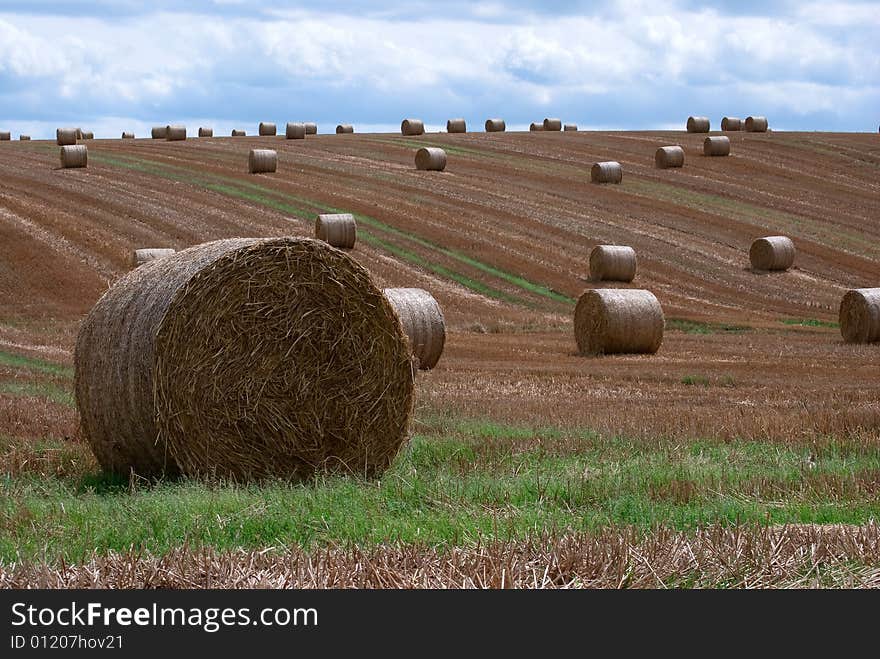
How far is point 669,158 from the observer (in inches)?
1937

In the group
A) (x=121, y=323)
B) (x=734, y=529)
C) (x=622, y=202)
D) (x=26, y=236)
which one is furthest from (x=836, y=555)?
(x=622, y=202)

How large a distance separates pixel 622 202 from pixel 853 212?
914 cm

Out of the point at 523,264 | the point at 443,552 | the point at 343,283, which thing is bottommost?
the point at 523,264

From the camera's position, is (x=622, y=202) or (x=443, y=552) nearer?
(x=443, y=552)

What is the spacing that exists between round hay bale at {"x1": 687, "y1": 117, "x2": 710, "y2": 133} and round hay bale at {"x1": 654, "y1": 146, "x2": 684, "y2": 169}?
1185cm

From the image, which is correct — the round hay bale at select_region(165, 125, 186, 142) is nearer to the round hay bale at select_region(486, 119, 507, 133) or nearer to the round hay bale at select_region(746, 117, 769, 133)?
the round hay bale at select_region(486, 119, 507, 133)

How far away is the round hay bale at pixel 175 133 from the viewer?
56250 mm

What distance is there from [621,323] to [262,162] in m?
24.4

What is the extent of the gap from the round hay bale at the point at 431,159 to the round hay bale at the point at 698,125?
66.1 feet

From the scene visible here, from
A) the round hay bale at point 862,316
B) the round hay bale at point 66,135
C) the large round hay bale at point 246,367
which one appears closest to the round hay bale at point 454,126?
the round hay bale at point 66,135

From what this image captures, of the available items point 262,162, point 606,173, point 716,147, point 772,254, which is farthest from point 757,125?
point 262,162

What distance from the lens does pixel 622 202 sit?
42.3 metres

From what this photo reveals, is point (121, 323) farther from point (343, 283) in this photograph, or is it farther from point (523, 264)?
point (523, 264)

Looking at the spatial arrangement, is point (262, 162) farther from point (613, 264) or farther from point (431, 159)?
point (613, 264)
